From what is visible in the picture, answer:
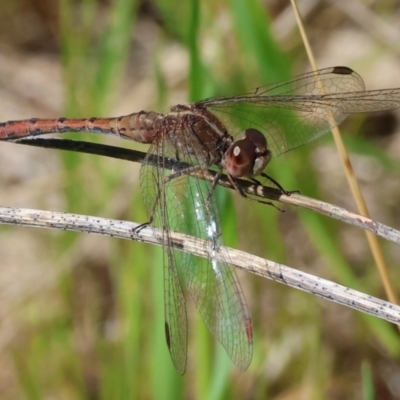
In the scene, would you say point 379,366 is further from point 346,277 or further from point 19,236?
point 19,236

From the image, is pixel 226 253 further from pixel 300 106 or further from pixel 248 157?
pixel 300 106

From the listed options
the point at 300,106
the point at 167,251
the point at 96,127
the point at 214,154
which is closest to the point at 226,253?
the point at 167,251

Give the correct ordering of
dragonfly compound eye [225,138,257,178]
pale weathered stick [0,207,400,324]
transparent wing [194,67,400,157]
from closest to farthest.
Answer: pale weathered stick [0,207,400,324]
dragonfly compound eye [225,138,257,178]
transparent wing [194,67,400,157]

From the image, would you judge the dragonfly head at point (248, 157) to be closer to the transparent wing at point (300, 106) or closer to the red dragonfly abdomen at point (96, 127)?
the transparent wing at point (300, 106)

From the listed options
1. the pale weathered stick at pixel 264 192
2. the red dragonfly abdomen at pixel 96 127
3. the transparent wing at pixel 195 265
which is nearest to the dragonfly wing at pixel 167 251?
the transparent wing at pixel 195 265

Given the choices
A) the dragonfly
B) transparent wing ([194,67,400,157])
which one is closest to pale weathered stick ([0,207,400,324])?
the dragonfly

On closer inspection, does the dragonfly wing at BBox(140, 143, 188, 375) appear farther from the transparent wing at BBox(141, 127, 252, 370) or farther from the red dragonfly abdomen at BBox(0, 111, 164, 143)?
the red dragonfly abdomen at BBox(0, 111, 164, 143)

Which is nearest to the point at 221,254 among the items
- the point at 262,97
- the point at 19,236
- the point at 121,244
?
the point at 262,97
